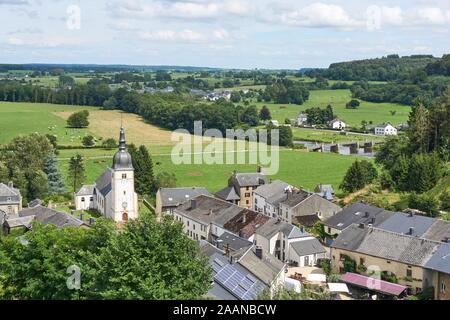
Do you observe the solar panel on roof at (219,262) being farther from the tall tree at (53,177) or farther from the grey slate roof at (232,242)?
the tall tree at (53,177)

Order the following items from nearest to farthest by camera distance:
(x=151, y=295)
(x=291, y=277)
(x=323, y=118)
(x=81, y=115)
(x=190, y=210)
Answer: (x=151, y=295)
(x=291, y=277)
(x=190, y=210)
(x=81, y=115)
(x=323, y=118)

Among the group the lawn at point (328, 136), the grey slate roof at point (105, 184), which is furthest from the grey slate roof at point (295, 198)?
the lawn at point (328, 136)

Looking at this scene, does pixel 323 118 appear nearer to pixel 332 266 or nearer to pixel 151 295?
pixel 332 266

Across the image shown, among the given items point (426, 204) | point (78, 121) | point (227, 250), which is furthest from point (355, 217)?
point (78, 121)

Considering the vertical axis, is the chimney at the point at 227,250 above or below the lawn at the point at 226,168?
above

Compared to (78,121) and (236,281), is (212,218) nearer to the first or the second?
(236,281)

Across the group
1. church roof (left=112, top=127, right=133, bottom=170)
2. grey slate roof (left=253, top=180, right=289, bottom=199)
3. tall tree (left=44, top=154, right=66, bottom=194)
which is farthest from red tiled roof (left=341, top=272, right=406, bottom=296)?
tall tree (left=44, top=154, right=66, bottom=194)

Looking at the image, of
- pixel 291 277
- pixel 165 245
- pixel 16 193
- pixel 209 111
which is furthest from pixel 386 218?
pixel 209 111
